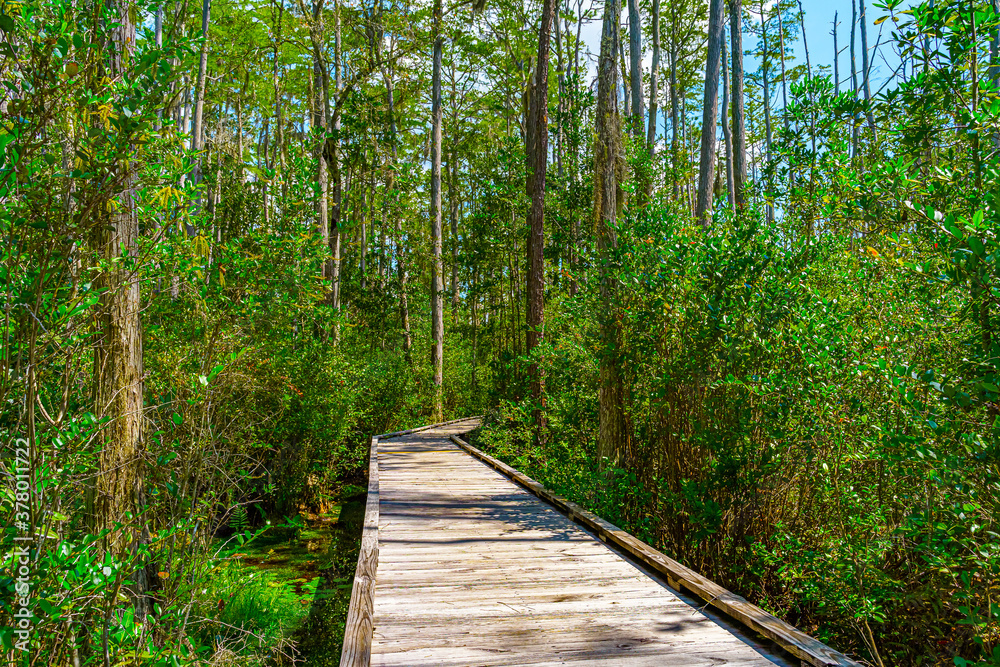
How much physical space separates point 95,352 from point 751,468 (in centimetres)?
452

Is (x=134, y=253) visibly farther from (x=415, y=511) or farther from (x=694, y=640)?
(x=694, y=640)

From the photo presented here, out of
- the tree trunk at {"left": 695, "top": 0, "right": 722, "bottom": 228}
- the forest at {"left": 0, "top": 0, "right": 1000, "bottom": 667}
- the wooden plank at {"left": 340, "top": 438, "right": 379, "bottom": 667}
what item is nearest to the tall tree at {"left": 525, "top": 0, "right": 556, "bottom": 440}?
the forest at {"left": 0, "top": 0, "right": 1000, "bottom": 667}

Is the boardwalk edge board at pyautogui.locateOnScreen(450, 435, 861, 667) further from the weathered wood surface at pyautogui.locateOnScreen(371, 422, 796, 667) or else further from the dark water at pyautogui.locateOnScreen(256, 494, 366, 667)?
the dark water at pyautogui.locateOnScreen(256, 494, 366, 667)

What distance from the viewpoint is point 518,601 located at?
141 inches

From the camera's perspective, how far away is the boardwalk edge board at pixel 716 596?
2.68m

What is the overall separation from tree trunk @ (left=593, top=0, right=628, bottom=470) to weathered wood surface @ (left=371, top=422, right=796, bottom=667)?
98cm

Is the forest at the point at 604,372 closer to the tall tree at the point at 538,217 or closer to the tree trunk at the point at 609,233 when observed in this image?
the tree trunk at the point at 609,233

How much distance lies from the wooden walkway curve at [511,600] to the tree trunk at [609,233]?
865 mm

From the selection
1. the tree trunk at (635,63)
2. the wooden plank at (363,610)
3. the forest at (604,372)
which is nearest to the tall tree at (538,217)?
the forest at (604,372)

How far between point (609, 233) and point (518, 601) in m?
3.81

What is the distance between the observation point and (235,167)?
15320 mm

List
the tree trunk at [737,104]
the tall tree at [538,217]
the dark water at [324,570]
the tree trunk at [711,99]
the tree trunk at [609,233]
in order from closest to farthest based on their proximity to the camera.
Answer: the dark water at [324,570], the tree trunk at [609,233], the tall tree at [538,217], the tree trunk at [711,99], the tree trunk at [737,104]

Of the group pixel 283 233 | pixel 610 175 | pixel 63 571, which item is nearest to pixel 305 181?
pixel 283 233

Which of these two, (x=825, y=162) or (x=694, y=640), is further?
(x=825, y=162)
